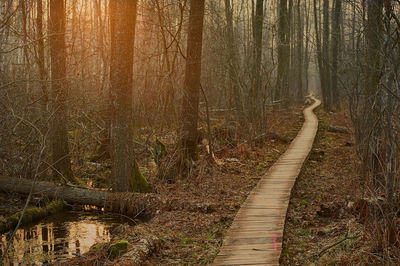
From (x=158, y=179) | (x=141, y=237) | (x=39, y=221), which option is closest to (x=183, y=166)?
(x=158, y=179)

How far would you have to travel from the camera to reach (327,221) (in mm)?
6965

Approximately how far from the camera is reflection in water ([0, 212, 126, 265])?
19.5 ft

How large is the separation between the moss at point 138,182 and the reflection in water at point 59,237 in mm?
864

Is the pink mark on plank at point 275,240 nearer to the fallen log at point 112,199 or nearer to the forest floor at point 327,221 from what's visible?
the forest floor at point 327,221

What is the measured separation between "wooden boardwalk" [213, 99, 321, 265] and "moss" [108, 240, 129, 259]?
3.87 ft

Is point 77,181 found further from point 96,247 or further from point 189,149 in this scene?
point 96,247

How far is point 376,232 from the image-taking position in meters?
4.93

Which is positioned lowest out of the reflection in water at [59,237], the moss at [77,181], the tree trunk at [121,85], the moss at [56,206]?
the reflection in water at [59,237]

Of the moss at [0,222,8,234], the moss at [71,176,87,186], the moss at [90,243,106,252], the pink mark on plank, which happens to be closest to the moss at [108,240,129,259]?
the moss at [90,243,106,252]

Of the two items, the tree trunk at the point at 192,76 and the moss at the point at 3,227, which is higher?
the tree trunk at the point at 192,76

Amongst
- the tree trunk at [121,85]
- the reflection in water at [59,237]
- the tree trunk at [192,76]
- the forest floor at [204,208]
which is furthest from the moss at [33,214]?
the tree trunk at [192,76]

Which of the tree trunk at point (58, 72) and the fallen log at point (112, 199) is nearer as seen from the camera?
the fallen log at point (112, 199)

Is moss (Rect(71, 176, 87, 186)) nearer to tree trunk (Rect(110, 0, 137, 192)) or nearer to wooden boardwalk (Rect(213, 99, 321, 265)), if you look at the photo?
tree trunk (Rect(110, 0, 137, 192))

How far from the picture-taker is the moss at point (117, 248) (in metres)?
5.31
